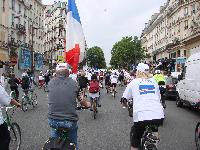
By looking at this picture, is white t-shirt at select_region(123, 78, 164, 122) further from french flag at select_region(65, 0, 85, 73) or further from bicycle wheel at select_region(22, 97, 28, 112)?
bicycle wheel at select_region(22, 97, 28, 112)

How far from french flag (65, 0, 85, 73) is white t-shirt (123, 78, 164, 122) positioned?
9.11 ft

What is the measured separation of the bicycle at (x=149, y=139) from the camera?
623 cm

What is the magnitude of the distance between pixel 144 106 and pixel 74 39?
3.56 metres

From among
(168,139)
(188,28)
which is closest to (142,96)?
(168,139)

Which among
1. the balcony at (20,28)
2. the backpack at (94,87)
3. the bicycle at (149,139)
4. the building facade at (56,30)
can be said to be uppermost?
the building facade at (56,30)

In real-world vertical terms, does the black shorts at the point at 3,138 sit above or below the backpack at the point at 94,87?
below

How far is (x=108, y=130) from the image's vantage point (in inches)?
481

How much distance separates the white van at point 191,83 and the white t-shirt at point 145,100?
28.3ft

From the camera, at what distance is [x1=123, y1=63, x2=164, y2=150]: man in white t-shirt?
21.1 feet

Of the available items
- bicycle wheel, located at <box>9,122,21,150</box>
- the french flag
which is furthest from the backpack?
bicycle wheel, located at <box>9,122,21,150</box>

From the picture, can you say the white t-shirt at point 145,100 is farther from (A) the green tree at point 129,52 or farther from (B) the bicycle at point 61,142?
(A) the green tree at point 129,52

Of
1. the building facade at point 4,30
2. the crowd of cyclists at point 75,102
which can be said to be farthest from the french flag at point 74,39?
the building facade at point 4,30

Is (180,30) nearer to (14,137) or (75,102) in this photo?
(14,137)

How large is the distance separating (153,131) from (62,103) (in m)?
1.45
